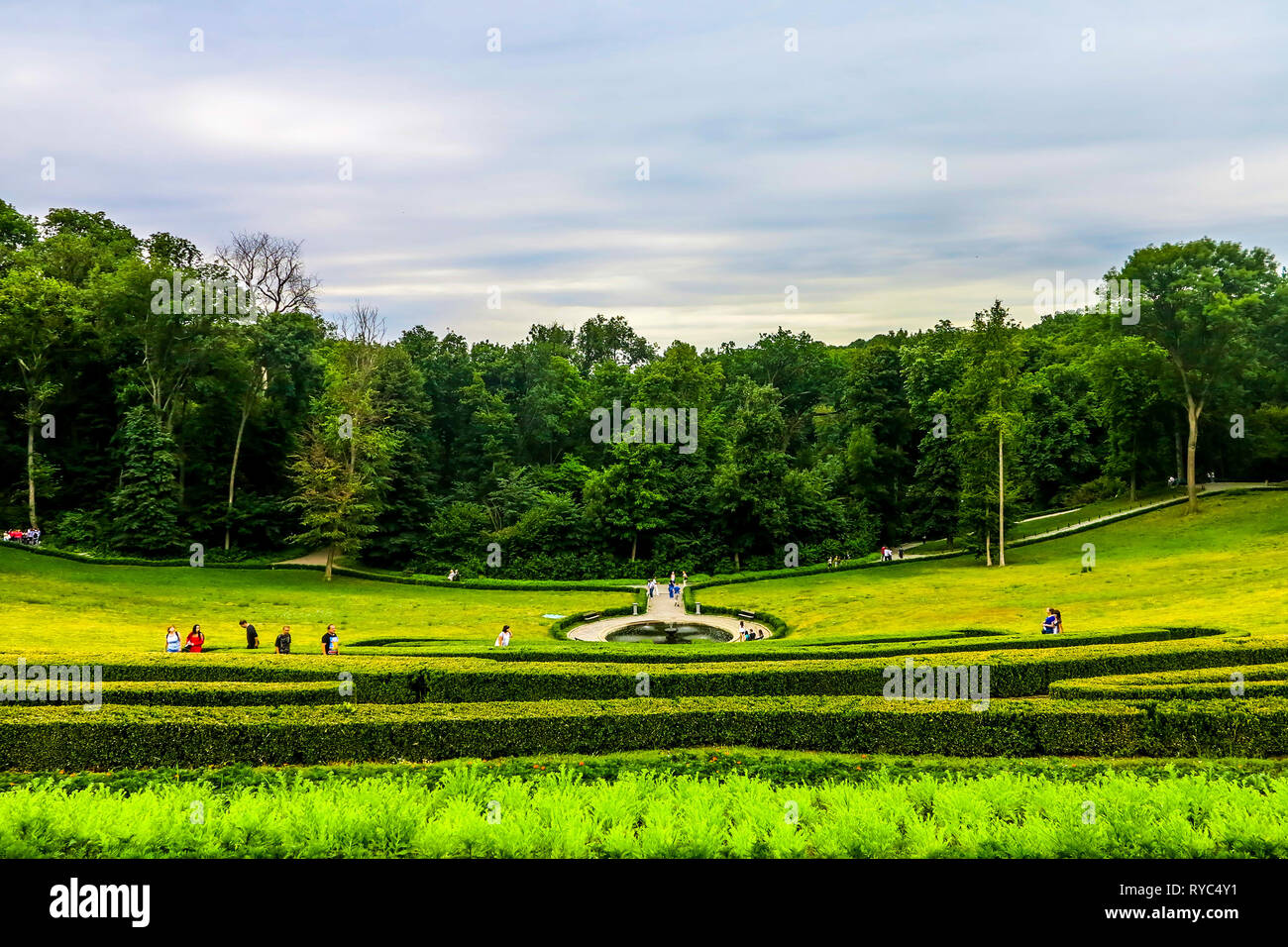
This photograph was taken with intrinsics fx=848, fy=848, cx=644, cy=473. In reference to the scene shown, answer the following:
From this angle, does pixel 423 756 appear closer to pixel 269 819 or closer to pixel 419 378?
pixel 269 819

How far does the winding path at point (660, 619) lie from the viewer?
34.5m

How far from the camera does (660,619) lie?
38031 mm

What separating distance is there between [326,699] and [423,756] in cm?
475

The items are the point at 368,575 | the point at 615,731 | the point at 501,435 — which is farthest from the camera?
the point at 501,435

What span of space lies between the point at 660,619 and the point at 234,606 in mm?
19676

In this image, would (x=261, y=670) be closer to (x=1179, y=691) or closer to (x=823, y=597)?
(x=1179, y=691)

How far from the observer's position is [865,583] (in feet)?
150

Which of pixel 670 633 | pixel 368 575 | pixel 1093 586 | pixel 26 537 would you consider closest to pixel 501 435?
pixel 368 575

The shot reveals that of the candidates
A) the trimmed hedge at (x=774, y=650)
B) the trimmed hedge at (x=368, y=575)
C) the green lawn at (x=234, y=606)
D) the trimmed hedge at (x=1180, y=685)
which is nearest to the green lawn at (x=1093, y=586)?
the trimmed hedge at (x=774, y=650)

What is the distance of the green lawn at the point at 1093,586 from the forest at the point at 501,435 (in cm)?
405

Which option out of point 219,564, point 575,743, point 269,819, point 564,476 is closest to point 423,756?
point 575,743

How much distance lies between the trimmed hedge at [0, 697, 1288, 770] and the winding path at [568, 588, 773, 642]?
1915 cm

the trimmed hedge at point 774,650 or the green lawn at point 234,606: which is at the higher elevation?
the trimmed hedge at point 774,650

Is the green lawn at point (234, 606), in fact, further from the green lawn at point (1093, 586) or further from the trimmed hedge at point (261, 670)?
the green lawn at point (1093, 586)
